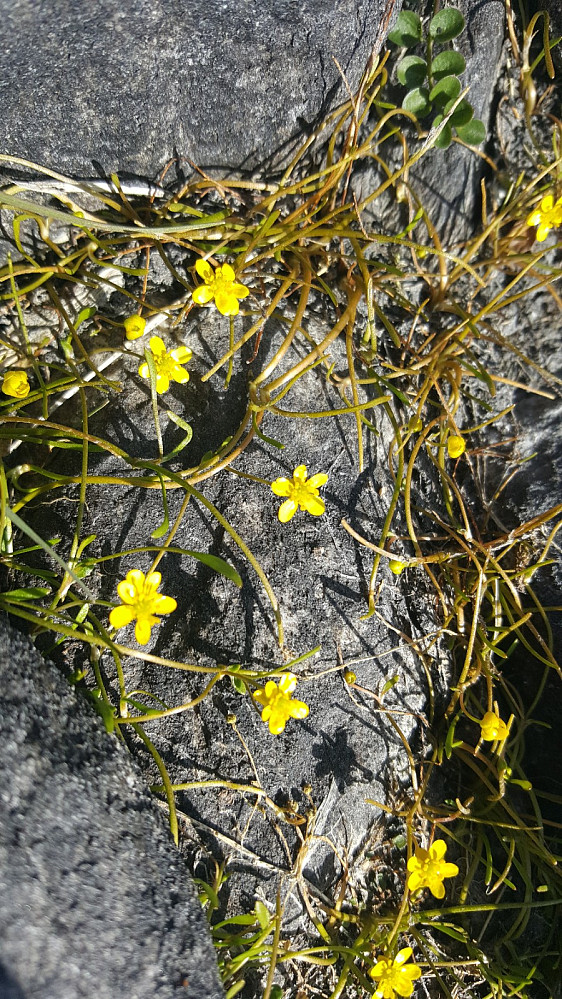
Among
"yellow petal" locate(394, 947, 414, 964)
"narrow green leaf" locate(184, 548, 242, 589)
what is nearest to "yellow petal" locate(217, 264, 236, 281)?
"narrow green leaf" locate(184, 548, 242, 589)

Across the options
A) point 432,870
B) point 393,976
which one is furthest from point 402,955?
point 432,870

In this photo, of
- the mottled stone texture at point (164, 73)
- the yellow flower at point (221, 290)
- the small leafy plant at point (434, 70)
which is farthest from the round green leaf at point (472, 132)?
the yellow flower at point (221, 290)

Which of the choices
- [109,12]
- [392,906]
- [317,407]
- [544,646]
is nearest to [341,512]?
[317,407]

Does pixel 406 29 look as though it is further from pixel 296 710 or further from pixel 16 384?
pixel 296 710

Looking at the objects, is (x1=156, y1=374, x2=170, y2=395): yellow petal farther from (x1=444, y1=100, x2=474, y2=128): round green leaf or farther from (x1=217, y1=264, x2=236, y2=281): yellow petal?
(x1=444, y1=100, x2=474, y2=128): round green leaf

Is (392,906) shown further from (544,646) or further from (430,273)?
(430,273)

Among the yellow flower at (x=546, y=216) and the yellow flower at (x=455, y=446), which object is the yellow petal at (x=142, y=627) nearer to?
the yellow flower at (x=455, y=446)
